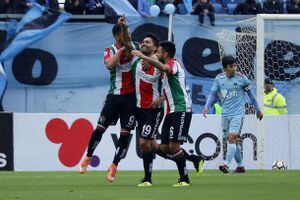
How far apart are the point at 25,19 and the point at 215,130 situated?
681cm

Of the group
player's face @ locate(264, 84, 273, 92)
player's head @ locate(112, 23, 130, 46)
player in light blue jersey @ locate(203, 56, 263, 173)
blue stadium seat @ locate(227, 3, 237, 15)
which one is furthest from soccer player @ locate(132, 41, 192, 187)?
blue stadium seat @ locate(227, 3, 237, 15)

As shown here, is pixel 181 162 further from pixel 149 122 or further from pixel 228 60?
pixel 228 60

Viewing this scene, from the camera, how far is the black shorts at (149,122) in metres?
15.2

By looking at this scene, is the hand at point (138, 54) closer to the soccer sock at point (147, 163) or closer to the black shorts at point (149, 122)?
the black shorts at point (149, 122)

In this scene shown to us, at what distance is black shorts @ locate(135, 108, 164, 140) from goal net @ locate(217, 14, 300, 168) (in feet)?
23.8

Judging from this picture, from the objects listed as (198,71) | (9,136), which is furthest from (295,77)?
(9,136)

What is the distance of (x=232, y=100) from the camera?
1991 cm

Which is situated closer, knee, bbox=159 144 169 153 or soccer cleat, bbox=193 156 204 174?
knee, bbox=159 144 169 153

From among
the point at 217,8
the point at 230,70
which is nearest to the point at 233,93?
the point at 230,70

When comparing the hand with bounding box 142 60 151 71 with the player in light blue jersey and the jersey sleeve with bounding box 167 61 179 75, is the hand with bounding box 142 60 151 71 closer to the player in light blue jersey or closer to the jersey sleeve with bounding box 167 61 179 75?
the jersey sleeve with bounding box 167 61 179 75

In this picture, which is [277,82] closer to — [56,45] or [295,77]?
[295,77]

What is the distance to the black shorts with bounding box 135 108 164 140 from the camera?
15211 millimetres

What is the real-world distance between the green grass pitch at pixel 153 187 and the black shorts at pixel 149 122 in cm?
80

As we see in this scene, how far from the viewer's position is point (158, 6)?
2745 centimetres
